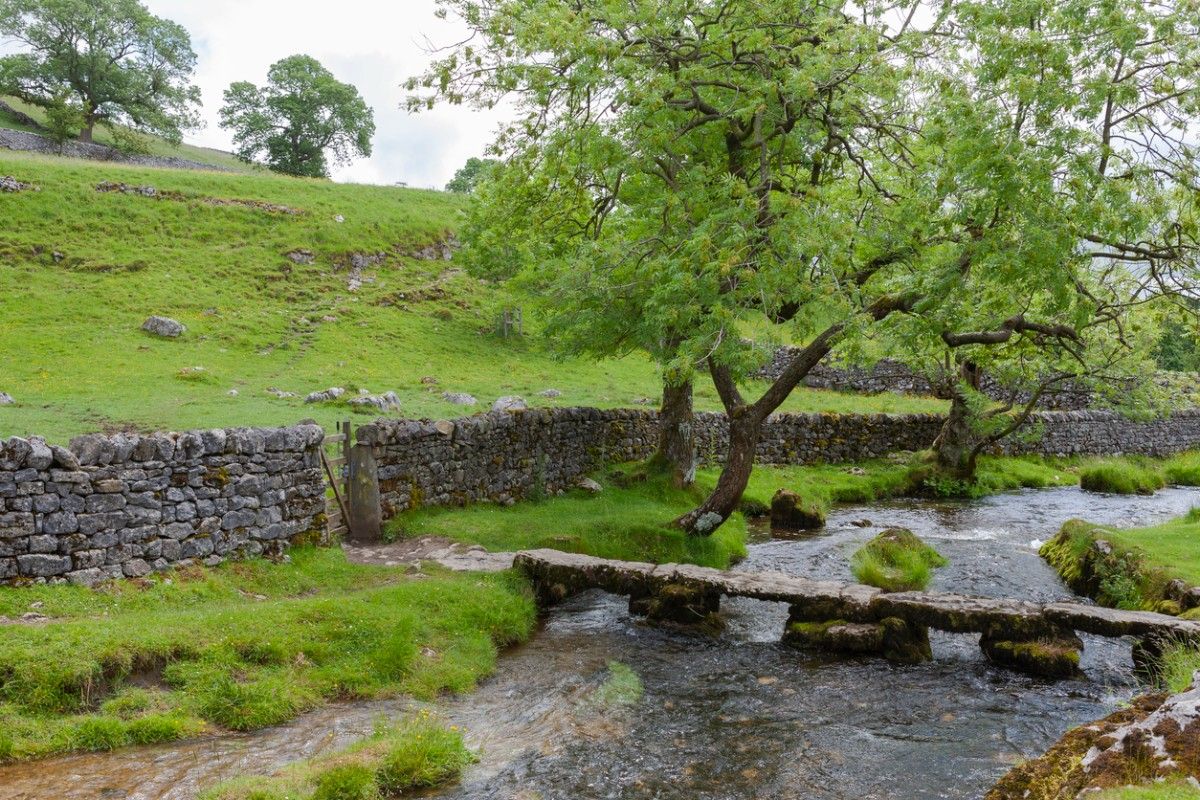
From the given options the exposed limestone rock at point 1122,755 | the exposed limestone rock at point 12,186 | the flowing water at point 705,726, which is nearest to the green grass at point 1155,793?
the exposed limestone rock at point 1122,755

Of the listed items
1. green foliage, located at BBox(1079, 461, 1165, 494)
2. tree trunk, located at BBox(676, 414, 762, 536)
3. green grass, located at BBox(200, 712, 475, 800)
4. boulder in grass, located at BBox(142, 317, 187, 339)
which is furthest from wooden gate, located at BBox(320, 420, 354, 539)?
green foliage, located at BBox(1079, 461, 1165, 494)

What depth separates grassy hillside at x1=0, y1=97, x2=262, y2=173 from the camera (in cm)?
6256

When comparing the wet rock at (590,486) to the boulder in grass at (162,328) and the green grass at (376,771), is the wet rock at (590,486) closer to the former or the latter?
the green grass at (376,771)

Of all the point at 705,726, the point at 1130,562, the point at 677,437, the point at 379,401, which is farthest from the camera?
the point at 379,401

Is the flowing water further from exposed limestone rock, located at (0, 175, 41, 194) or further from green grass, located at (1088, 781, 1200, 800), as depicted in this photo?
exposed limestone rock, located at (0, 175, 41, 194)

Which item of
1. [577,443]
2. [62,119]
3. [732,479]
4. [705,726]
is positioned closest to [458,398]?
[577,443]

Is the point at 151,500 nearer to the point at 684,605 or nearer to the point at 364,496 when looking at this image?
the point at 364,496

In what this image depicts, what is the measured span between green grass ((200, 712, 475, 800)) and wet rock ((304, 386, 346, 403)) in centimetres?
1621

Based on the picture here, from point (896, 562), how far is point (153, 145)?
76.9 meters

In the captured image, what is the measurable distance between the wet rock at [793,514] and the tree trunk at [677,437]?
2.16 meters

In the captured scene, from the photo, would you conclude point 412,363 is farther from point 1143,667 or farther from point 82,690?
point 1143,667

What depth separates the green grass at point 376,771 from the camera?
6094 mm

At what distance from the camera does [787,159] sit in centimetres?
1416

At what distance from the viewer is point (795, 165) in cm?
1430
